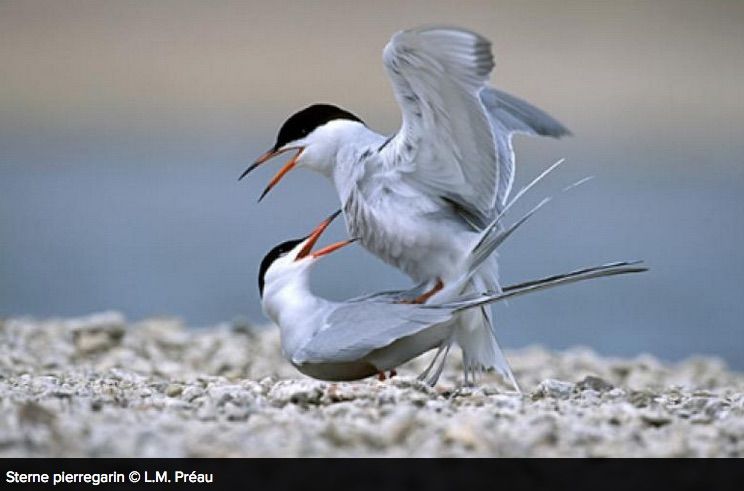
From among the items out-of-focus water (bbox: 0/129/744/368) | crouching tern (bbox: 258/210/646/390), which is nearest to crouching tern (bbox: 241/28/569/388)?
crouching tern (bbox: 258/210/646/390)

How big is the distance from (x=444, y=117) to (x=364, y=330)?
35.6 inches

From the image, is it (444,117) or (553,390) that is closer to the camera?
(553,390)

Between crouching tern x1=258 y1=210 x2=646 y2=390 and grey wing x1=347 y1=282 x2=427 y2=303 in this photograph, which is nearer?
crouching tern x1=258 y1=210 x2=646 y2=390

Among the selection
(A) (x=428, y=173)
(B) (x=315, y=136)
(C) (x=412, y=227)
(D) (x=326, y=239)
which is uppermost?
(B) (x=315, y=136)

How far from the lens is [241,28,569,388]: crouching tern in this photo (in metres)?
5.57

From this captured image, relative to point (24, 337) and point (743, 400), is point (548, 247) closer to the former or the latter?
point (24, 337)

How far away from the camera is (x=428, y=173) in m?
5.89

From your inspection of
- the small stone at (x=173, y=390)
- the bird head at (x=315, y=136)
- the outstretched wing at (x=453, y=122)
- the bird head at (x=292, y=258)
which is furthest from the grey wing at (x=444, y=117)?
the small stone at (x=173, y=390)

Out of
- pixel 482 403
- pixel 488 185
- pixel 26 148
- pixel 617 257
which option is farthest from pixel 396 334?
pixel 26 148

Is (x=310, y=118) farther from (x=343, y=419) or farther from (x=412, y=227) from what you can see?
(x=343, y=419)

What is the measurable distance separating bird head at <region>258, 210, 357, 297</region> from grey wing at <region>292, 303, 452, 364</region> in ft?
1.44

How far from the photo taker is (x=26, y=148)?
66.2 ft
